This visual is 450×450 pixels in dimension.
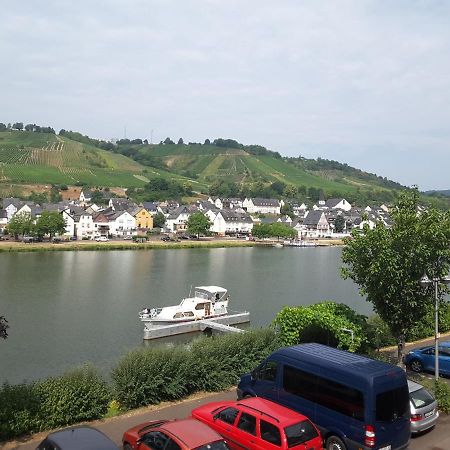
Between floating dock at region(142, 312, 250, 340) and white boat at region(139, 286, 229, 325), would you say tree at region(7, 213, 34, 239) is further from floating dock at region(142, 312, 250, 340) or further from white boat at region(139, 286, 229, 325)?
floating dock at region(142, 312, 250, 340)

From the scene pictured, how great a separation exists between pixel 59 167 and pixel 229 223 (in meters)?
79.8

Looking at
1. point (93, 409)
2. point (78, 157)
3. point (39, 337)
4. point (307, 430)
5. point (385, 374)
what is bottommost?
point (39, 337)

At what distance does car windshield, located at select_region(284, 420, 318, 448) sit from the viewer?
887cm

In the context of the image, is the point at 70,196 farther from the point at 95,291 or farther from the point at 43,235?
the point at 95,291

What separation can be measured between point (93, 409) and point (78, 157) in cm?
18674

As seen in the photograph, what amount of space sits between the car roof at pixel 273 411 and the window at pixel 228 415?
217 mm

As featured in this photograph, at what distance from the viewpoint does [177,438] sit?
8.15 meters

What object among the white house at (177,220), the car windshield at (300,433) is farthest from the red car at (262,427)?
the white house at (177,220)

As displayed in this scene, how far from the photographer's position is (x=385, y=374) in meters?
9.80

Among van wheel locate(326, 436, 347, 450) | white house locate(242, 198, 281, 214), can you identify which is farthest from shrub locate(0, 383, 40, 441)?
white house locate(242, 198, 281, 214)

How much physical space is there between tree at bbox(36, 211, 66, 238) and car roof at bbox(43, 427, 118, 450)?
3127 inches

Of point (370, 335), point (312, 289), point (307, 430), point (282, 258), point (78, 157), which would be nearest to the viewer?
point (307, 430)

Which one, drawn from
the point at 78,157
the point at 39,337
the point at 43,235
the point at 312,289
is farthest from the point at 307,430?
the point at 78,157

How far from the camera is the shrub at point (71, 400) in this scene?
11359 mm
